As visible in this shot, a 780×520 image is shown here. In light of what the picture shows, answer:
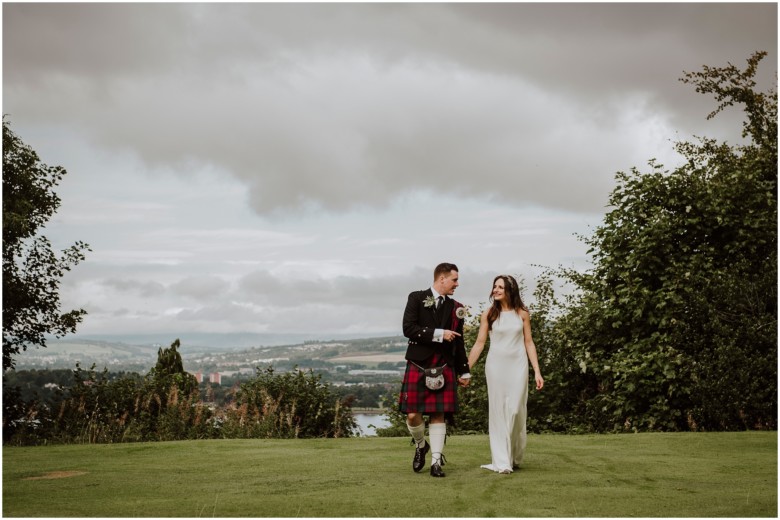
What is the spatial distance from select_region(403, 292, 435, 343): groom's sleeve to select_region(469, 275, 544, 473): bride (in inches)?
26.1

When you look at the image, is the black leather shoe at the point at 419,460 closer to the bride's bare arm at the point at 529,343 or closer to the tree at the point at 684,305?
the bride's bare arm at the point at 529,343

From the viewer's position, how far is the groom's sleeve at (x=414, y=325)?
9117mm

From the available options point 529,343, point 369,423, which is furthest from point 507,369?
point 369,423

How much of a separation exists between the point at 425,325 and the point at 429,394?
0.74 meters

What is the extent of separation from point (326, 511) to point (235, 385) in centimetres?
1036

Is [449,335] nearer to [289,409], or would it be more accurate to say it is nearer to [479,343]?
[479,343]

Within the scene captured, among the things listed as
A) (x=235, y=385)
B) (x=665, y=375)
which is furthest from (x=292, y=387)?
(x=665, y=375)

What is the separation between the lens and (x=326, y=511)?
716 cm

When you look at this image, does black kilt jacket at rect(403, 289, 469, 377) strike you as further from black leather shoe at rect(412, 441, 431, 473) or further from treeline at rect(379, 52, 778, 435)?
treeline at rect(379, 52, 778, 435)

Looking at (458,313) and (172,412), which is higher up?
(458,313)

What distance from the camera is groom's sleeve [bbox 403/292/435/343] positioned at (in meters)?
9.12

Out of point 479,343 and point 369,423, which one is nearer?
point 479,343

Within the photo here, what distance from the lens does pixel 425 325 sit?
366 inches

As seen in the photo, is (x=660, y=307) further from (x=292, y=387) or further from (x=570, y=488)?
(x=570, y=488)
